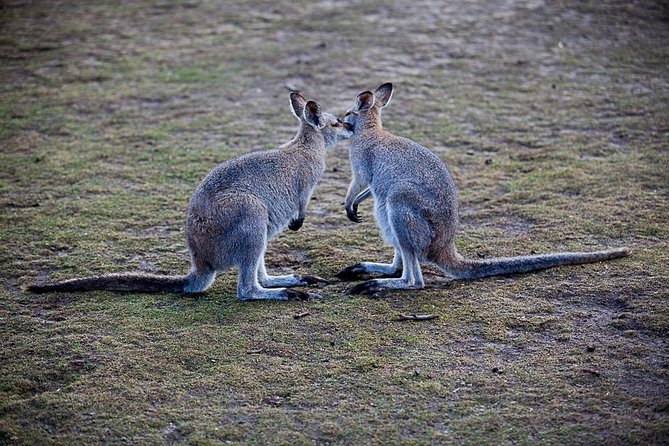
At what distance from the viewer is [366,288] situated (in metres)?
5.24

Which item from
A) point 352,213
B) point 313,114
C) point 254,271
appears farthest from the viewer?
point 352,213

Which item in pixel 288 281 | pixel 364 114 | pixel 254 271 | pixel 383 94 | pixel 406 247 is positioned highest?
pixel 383 94

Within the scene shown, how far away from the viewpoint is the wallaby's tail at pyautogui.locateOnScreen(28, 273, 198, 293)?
516cm

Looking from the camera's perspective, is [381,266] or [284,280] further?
[381,266]

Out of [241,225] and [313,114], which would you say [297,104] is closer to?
[313,114]

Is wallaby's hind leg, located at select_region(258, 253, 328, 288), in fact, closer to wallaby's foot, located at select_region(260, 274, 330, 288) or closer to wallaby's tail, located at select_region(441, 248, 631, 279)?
wallaby's foot, located at select_region(260, 274, 330, 288)

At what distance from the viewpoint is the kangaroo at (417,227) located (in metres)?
5.24

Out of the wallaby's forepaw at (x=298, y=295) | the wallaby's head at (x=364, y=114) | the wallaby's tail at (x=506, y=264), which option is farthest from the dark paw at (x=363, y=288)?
the wallaby's head at (x=364, y=114)

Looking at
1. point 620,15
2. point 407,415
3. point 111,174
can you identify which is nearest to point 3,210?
point 111,174

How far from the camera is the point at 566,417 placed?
3.92m

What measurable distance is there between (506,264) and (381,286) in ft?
2.78

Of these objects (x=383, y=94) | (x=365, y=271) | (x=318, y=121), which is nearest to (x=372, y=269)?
(x=365, y=271)

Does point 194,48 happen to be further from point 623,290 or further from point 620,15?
point 623,290

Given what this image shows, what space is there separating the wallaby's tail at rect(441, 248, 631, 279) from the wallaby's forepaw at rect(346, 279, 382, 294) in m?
0.47
